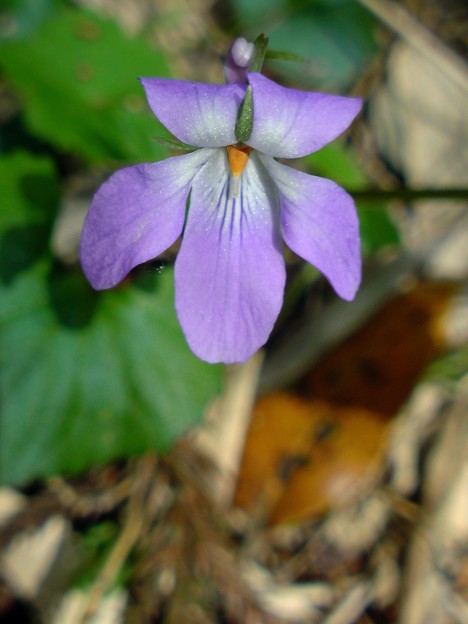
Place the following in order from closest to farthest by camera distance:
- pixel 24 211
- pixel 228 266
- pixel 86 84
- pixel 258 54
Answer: pixel 258 54 → pixel 228 266 → pixel 24 211 → pixel 86 84

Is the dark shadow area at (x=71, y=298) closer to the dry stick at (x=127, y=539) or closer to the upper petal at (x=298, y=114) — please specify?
the dry stick at (x=127, y=539)

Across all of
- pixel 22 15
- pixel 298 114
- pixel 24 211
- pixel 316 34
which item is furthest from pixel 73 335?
pixel 316 34

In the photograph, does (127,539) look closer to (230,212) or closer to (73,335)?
(73,335)

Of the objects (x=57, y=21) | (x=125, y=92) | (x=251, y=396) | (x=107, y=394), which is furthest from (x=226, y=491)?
(x=57, y=21)

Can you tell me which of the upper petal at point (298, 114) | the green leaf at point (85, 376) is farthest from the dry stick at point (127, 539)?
the upper petal at point (298, 114)

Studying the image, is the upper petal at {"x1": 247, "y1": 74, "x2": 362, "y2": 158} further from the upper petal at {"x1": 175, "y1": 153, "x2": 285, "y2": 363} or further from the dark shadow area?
the dark shadow area

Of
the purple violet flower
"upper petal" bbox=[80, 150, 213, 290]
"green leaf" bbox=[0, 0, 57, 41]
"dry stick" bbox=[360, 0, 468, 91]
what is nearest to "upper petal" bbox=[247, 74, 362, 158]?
the purple violet flower
